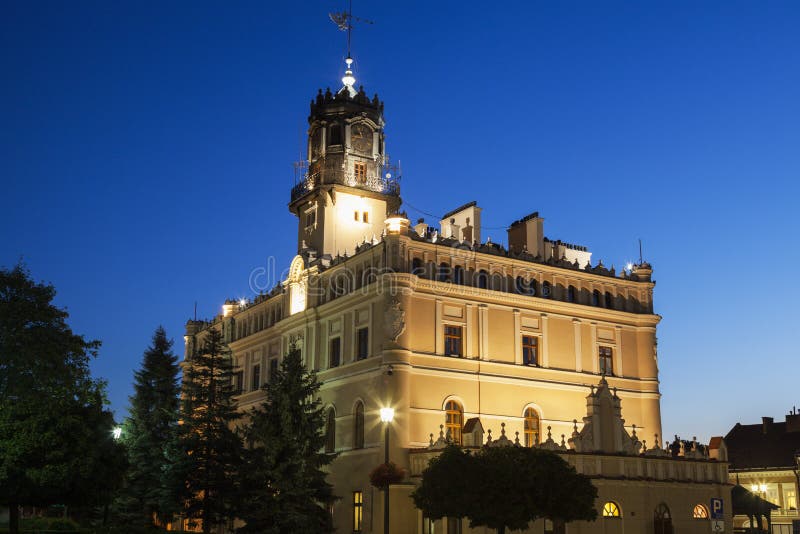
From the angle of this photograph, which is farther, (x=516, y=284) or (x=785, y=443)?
(x=785, y=443)

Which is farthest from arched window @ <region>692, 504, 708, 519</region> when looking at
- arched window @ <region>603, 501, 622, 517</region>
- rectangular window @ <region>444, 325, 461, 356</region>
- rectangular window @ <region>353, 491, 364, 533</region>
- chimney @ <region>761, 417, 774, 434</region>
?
chimney @ <region>761, 417, 774, 434</region>

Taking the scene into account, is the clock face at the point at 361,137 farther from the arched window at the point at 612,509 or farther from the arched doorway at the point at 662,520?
the arched doorway at the point at 662,520

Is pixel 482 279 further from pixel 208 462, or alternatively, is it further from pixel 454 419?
pixel 208 462

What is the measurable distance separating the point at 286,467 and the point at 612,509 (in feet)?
53.8

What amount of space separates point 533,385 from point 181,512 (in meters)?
20.3

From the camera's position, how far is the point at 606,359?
56625 mm

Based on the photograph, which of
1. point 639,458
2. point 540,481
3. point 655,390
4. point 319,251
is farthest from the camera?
point 319,251

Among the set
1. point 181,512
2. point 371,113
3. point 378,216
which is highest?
point 371,113

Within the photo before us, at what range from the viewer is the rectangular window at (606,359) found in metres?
56.2

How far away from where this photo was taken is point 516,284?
5434cm

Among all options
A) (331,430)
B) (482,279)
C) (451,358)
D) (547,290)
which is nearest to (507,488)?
(451,358)

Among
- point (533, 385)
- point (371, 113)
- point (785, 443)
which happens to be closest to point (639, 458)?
point (533, 385)

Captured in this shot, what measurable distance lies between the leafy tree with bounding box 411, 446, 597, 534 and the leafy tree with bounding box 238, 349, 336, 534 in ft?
17.6

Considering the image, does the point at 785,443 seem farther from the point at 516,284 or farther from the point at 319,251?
the point at 319,251
